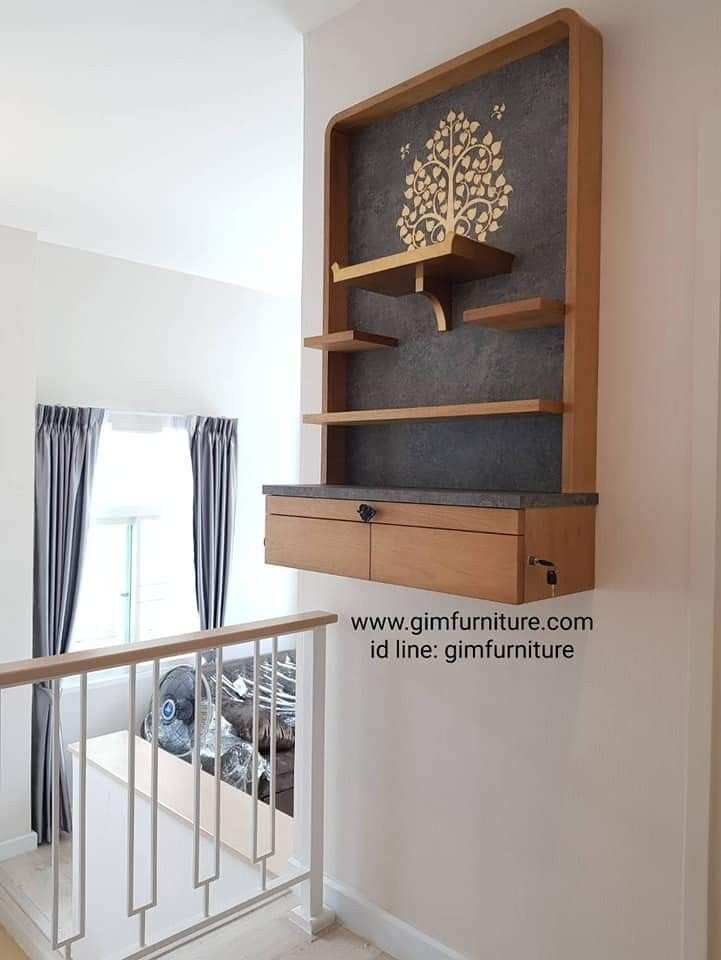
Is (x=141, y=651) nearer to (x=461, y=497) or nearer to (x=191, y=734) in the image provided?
(x=461, y=497)

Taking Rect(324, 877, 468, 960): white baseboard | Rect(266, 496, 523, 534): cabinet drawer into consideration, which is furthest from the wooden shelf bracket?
Rect(324, 877, 468, 960): white baseboard

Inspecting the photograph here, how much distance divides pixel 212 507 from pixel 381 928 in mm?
3209

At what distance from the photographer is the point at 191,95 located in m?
2.39

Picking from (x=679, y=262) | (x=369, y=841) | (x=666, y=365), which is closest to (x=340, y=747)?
(x=369, y=841)

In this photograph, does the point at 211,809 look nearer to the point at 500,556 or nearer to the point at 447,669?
the point at 447,669

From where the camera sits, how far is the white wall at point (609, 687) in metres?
1.41

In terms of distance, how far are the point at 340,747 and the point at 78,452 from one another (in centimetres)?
272

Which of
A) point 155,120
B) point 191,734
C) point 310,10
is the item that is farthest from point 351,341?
point 191,734

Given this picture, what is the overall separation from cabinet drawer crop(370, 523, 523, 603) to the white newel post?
19.5 inches

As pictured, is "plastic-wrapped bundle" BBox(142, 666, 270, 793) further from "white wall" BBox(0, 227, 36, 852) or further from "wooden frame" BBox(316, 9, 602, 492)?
"wooden frame" BBox(316, 9, 602, 492)

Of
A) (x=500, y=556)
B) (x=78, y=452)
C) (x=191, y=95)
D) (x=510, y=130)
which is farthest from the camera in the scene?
(x=78, y=452)

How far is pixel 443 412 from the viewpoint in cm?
160

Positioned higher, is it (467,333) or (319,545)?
(467,333)

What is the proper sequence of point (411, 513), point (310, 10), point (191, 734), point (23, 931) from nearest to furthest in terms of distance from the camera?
point (411, 513) < point (310, 10) < point (23, 931) < point (191, 734)
